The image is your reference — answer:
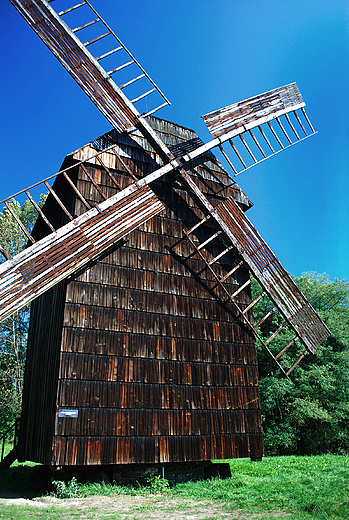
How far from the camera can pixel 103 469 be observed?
32.4 feet

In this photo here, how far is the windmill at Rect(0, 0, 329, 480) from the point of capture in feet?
31.4

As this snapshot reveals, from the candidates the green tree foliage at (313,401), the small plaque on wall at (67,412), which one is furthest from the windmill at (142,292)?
the green tree foliage at (313,401)

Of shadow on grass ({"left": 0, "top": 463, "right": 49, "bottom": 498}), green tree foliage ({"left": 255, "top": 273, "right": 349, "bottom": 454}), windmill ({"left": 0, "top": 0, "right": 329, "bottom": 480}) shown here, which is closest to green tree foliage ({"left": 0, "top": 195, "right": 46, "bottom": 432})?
shadow on grass ({"left": 0, "top": 463, "right": 49, "bottom": 498})

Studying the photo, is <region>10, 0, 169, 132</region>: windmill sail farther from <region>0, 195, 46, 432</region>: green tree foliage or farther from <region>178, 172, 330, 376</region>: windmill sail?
<region>0, 195, 46, 432</region>: green tree foliage

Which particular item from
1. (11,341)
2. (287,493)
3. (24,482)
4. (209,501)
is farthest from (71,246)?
(11,341)

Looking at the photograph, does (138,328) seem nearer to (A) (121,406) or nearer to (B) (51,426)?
(A) (121,406)

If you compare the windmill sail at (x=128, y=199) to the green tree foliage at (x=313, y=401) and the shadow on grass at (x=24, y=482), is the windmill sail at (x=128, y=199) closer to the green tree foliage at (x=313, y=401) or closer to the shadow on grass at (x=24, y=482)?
the shadow on grass at (x=24, y=482)

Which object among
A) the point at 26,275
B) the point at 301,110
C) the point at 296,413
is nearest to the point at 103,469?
the point at 26,275

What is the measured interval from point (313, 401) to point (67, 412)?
20659mm

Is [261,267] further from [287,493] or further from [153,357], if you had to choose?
[287,493]

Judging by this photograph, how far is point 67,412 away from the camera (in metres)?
9.25

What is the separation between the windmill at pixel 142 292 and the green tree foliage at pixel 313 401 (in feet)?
44.3

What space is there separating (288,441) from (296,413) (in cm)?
195

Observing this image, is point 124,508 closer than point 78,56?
Yes
